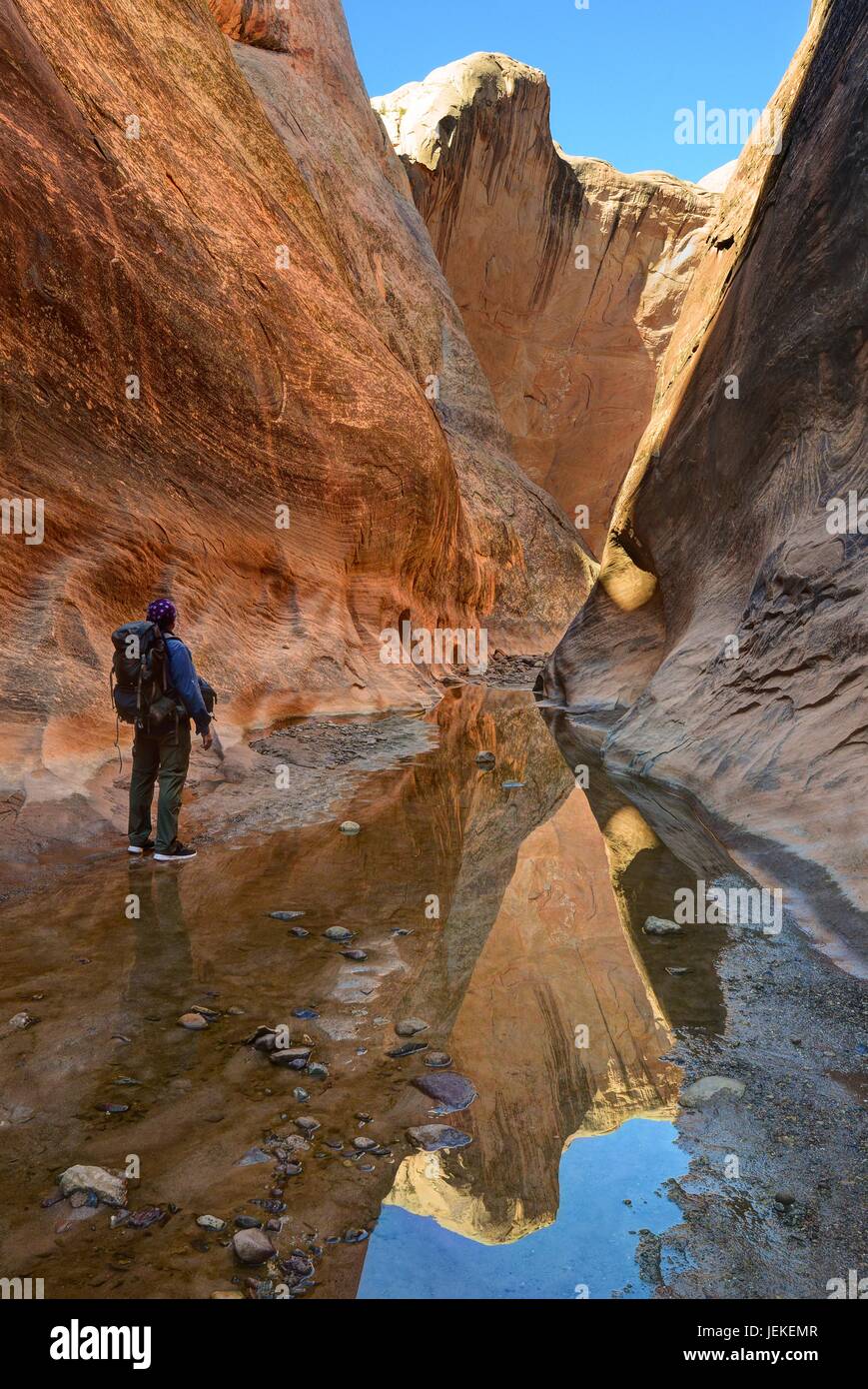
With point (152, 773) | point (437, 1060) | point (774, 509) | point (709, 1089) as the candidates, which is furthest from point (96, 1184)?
point (774, 509)

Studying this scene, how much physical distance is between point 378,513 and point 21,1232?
16.0 metres

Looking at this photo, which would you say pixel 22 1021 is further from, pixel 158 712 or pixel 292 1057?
pixel 158 712

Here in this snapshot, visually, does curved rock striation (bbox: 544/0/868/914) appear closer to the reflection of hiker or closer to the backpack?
the reflection of hiker

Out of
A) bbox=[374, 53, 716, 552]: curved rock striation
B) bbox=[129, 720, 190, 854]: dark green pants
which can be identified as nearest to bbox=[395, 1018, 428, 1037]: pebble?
bbox=[129, 720, 190, 854]: dark green pants

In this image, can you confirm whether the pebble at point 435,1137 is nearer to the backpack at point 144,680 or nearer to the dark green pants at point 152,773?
the dark green pants at point 152,773

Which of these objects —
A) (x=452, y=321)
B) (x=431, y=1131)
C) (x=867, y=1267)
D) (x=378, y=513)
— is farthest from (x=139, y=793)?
(x=452, y=321)

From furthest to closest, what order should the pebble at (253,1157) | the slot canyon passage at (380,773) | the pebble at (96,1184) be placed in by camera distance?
the pebble at (253,1157)
the slot canyon passage at (380,773)
the pebble at (96,1184)

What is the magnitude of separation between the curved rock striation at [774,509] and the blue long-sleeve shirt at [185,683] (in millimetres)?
3992

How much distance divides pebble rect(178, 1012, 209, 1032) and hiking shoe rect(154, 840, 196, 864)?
2548 mm

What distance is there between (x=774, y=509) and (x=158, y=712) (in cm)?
679

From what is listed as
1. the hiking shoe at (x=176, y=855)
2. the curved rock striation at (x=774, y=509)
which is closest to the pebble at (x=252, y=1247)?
the curved rock striation at (x=774, y=509)

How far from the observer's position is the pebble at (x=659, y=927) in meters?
5.52

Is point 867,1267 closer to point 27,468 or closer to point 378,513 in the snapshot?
point 27,468

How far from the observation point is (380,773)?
1045 cm
